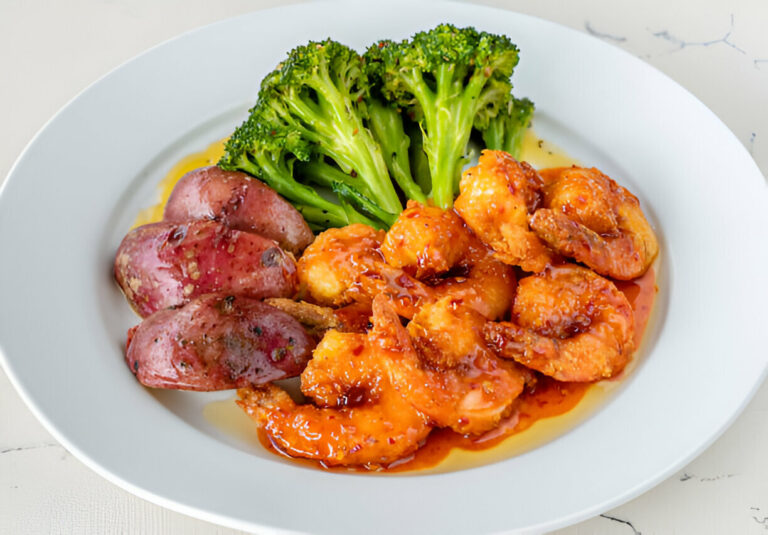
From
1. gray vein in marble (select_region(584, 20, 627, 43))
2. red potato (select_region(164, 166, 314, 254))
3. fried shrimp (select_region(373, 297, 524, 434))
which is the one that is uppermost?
gray vein in marble (select_region(584, 20, 627, 43))

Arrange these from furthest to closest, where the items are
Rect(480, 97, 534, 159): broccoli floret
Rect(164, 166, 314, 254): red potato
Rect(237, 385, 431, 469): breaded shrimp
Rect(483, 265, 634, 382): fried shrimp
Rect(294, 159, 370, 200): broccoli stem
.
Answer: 1. Rect(480, 97, 534, 159): broccoli floret
2. Rect(294, 159, 370, 200): broccoli stem
3. Rect(164, 166, 314, 254): red potato
4. Rect(483, 265, 634, 382): fried shrimp
5. Rect(237, 385, 431, 469): breaded shrimp

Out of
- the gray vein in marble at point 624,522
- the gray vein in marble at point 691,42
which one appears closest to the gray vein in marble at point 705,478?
the gray vein in marble at point 624,522

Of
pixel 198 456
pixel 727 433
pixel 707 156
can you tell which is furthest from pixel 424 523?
pixel 707 156

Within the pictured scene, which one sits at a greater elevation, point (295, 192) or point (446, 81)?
point (446, 81)

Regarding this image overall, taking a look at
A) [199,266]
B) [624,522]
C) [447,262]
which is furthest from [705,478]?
[199,266]

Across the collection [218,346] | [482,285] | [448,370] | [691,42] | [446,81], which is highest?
[691,42]

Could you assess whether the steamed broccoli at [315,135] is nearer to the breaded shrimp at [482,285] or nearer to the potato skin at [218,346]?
the breaded shrimp at [482,285]

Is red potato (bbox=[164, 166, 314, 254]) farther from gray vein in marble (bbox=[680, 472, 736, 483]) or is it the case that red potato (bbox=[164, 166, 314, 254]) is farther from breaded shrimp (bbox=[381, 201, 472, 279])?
gray vein in marble (bbox=[680, 472, 736, 483])

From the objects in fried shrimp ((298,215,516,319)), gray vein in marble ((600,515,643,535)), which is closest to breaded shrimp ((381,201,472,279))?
fried shrimp ((298,215,516,319))

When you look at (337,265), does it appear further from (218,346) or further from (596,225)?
(596,225)
